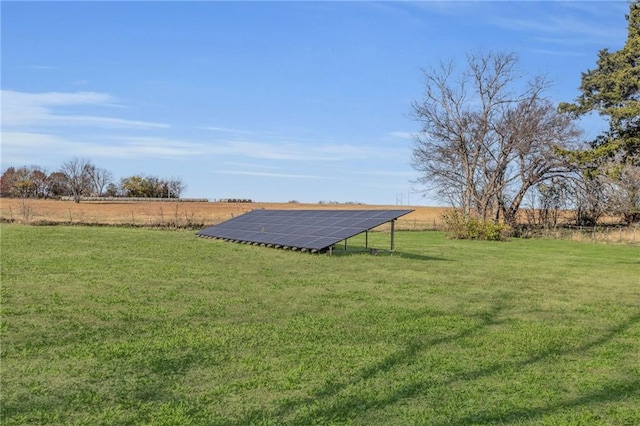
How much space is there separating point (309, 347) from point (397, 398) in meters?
1.77

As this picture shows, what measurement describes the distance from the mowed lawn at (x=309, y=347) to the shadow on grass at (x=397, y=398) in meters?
0.02

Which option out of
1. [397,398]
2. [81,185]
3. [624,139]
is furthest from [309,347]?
[81,185]

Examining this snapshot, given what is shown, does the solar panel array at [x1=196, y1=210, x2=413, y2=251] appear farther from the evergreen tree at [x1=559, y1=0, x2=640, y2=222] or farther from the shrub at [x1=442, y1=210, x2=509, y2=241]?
the shrub at [x1=442, y1=210, x2=509, y2=241]

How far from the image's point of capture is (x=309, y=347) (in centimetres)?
636

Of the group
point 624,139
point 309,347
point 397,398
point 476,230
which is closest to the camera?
point 397,398

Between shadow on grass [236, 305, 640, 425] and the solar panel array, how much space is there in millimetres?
10584

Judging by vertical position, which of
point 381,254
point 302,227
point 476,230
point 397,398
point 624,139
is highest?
point 624,139

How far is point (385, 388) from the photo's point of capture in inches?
198

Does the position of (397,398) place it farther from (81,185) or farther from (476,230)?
(81,185)

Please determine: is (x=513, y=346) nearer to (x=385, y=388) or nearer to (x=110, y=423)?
(x=385, y=388)

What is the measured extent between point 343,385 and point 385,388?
392 millimetres

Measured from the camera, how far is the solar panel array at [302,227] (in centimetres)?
1744

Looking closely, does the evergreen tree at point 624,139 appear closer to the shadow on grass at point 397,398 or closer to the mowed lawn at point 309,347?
the mowed lawn at point 309,347

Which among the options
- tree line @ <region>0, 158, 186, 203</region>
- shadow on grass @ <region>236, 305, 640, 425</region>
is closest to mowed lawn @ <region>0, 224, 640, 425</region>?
shadow on grass @ <region>236, 305, 640, 425</region>
